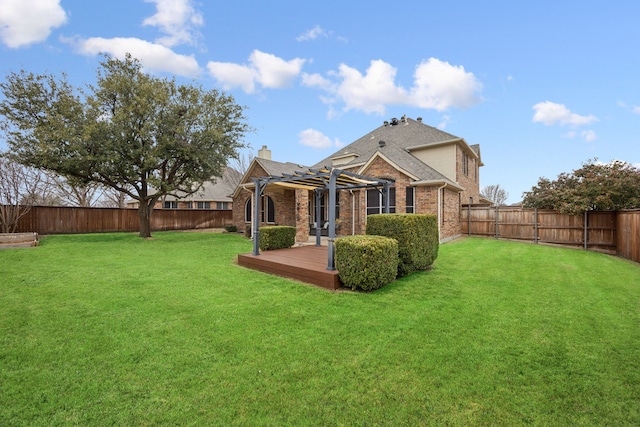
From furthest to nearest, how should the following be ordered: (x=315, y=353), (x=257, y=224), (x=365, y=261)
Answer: (x=257, y=224) < (x=365, y=261) < (x=315, y=353)

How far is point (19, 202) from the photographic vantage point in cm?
1449

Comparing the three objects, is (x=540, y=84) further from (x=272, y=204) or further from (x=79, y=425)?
(x=79, y=425)

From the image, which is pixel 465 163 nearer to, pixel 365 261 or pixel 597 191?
pixel 597 191

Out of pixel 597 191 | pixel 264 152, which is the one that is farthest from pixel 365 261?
pixel 264 152

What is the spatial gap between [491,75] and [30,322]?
50.1ft

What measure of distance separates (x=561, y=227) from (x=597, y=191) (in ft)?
6.47

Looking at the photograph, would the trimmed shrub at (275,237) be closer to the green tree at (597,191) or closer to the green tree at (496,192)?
the green tree at (597,191)

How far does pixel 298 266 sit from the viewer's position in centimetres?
655

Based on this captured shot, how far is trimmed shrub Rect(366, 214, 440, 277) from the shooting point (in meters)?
6.48

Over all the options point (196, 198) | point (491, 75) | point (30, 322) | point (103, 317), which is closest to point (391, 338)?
point (103, 317)

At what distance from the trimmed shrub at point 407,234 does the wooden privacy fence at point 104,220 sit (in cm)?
1919

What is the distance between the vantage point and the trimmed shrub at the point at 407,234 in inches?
255

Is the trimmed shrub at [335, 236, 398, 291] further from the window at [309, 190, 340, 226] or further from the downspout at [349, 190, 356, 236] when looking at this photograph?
the window at [309, 190, 340, 226]

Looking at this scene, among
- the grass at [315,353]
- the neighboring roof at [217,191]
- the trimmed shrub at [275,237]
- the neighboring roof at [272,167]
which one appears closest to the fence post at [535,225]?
the grass at [315,353]
